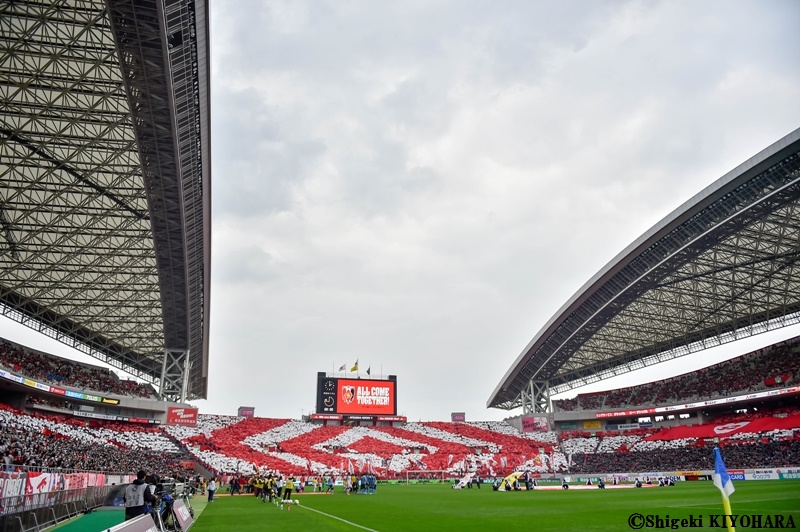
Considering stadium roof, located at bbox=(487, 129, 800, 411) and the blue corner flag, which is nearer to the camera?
the blue corner flag

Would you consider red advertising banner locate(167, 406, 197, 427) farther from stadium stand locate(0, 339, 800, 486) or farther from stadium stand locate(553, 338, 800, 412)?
stadium stand locate(553, 338, 800, 412)

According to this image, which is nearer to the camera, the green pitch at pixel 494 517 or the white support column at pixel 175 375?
the green pitch at pixel 494 517

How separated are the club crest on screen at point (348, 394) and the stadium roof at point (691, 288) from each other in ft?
79.0

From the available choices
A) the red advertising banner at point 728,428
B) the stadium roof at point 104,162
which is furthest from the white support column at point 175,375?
the red advertising banner at point 728,428

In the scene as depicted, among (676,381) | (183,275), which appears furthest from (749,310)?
(183,275)

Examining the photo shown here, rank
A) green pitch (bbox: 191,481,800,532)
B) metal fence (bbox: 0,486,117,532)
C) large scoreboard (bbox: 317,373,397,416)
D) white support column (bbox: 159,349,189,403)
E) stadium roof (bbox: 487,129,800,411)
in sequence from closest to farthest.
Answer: metal fence (bbox: 0,486,117,532) < green pitch (bbox: 191,481,800,532) < stadium roof (bbox: 487,129,800,411) < white support column (bbox: 159,349,189,403) < large scoreboard (bbox: 317,373,397,416)

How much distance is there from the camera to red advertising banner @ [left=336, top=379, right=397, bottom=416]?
229 ft

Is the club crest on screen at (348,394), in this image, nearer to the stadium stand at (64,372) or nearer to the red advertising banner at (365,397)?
the red advertising banner at (365,397)

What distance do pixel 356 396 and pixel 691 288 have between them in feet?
144

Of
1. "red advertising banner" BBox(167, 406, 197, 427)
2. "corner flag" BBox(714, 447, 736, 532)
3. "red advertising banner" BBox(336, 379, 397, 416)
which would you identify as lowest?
"corner flag" BBox(714, 447, 736, 532)

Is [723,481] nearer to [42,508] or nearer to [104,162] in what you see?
[42,508]

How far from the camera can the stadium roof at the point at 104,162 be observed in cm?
2344

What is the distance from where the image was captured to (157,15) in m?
20.6

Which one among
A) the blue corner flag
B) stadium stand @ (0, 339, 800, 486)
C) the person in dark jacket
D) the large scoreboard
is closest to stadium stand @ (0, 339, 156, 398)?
stadium stand @ (0, 339, 800, 486)
